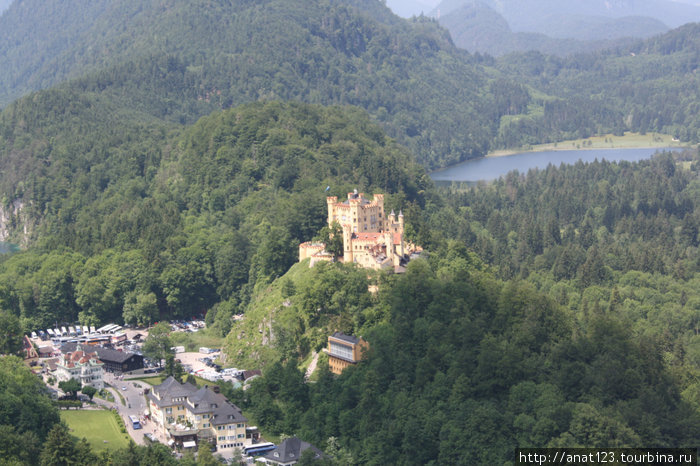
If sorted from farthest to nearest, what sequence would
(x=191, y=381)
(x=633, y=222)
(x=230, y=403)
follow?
(x=633, y=222) → (x=191, y=381) → (x=230, y=403)

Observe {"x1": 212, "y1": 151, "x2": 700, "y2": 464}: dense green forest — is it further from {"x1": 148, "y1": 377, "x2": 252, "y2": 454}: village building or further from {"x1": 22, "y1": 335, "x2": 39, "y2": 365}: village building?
{"x1": 22, "y1": 335, "x2": 39, "y2": 365}: village building

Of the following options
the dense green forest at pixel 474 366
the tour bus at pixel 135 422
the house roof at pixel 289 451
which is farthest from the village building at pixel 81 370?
the house roof at pixel 289 451

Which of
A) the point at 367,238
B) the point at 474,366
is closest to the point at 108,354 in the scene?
the point at 367,238

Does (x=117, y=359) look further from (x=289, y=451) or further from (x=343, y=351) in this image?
(x=289, y=451)

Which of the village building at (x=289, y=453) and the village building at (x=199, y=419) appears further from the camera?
the village building at (x=199, y=419)

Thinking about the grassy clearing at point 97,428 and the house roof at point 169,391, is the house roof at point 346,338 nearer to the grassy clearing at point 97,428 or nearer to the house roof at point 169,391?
the house roof at point 169,391

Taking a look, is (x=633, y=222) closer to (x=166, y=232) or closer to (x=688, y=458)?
(x=166, y=232)

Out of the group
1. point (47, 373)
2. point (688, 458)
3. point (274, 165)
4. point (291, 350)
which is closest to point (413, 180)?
point (274, 165)

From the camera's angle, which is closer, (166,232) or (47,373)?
(47,373)
